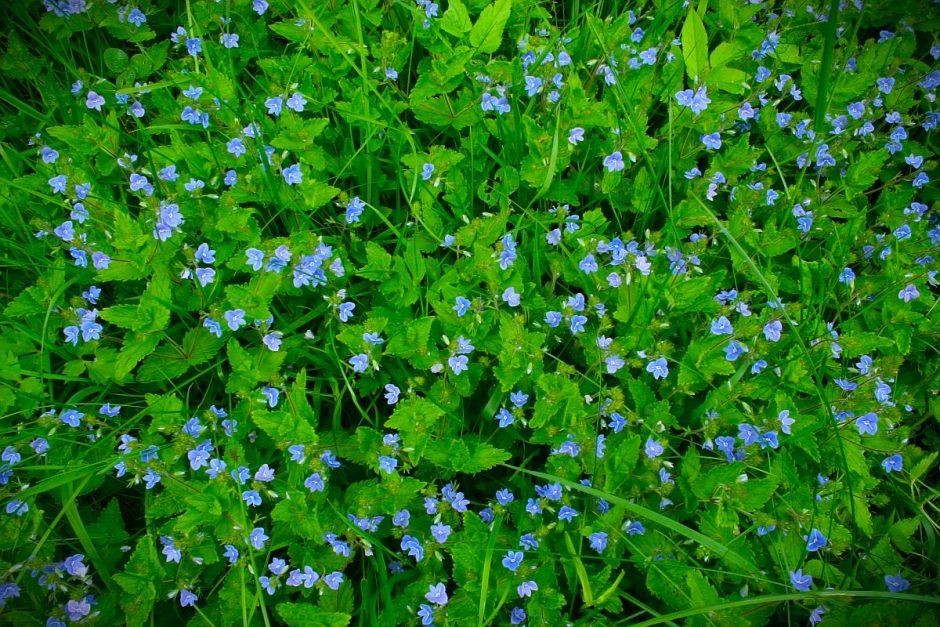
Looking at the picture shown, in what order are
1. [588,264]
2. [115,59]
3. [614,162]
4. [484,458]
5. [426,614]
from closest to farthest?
[426,614]
[484,458]
[588,264]
[614,162]
[115,59]

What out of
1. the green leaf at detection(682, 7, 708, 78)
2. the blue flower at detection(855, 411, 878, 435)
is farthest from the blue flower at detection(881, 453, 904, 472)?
the green leaf at detection(682, 7, 708, 78)

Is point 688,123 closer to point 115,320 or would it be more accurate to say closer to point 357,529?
point 357,529

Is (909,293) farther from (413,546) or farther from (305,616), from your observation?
(305,616)

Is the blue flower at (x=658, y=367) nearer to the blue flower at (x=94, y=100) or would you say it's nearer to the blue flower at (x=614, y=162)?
the blue flower at (x=614, y=162)

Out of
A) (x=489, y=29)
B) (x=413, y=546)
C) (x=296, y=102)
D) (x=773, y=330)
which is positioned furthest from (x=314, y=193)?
(x=773, y=330)

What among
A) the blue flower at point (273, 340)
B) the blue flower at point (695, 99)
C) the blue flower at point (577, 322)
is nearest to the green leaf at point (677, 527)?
the blue flower at point (577, 322)

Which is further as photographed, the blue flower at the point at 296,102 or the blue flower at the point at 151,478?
the blue flower at the point at 296,102
